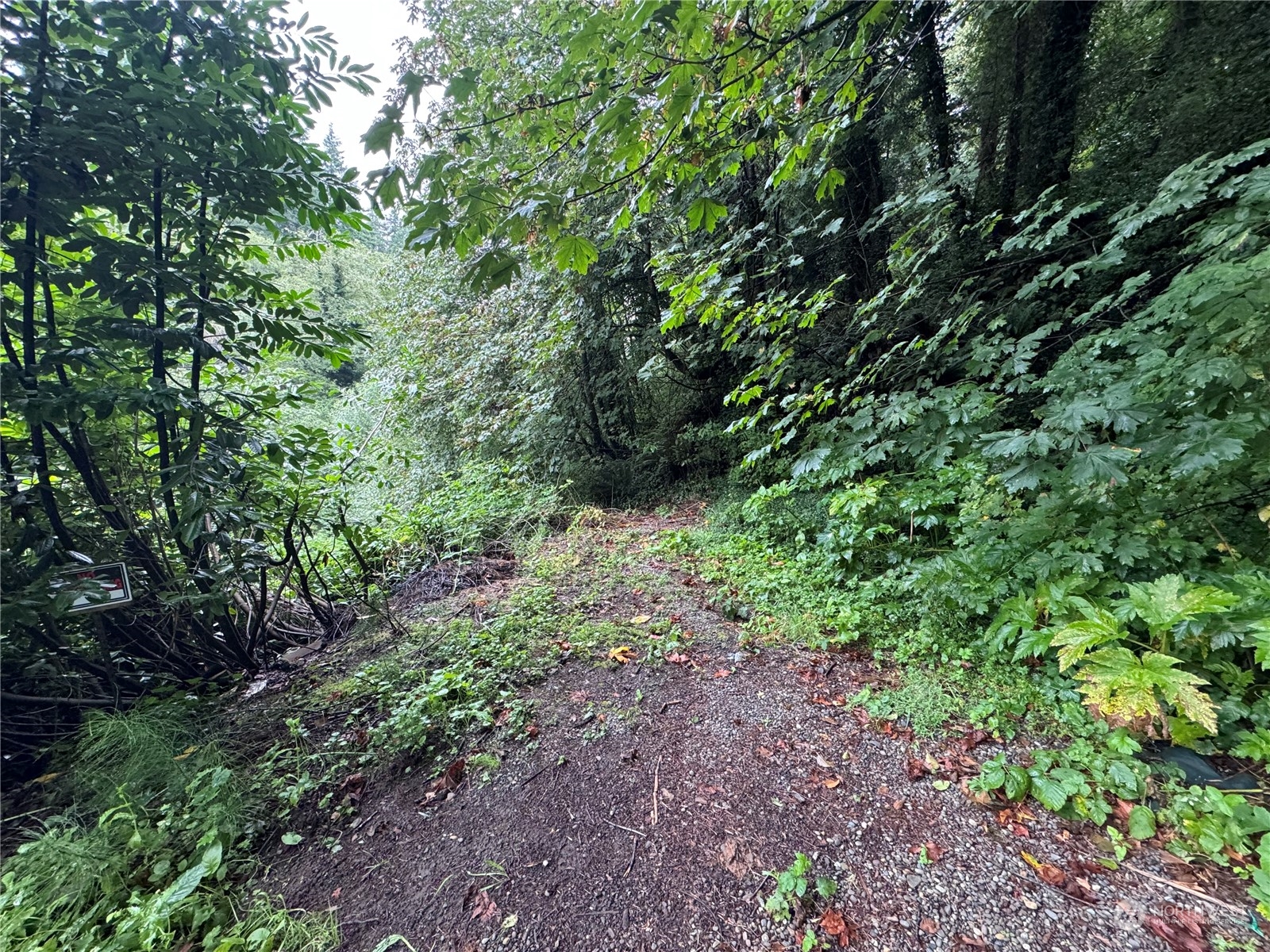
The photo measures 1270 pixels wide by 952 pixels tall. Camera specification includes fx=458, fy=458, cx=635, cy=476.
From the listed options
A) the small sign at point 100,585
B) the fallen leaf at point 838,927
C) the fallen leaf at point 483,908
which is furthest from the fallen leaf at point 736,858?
the small sign at point 100,585

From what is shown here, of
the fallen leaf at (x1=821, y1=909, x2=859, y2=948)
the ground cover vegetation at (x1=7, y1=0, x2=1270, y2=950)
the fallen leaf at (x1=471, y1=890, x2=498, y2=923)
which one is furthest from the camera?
the ground cover vegetation at (x1=7, y1=0, x2=1270, y2=950)

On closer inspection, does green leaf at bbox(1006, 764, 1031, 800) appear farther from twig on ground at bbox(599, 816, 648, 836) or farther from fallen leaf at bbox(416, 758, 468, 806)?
fallen leaf at bbox(416, 758, 468, 806)

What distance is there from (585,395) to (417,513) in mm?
2575

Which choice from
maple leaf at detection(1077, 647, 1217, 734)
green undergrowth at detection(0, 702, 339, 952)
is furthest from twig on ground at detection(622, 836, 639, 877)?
maple leaf at detection(1077, 647, 1217, 734)

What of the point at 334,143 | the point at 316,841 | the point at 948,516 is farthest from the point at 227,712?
the point at 334,143

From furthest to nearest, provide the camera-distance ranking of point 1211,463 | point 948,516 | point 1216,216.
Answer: point 948,516 → point 1216,216 → point 1211,463

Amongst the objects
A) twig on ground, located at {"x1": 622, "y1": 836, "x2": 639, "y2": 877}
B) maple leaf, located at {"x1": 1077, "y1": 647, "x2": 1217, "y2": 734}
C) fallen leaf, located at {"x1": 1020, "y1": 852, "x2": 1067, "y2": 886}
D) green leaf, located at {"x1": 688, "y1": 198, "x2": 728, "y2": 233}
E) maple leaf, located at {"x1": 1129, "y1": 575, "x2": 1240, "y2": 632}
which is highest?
green leaf, located at {"x1": 688, "y1": 198, "x2": 728, "y2": 233}

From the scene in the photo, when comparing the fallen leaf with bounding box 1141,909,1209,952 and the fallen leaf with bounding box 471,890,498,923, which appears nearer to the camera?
the fallen leaf with bounding box 1141,909,1209,952

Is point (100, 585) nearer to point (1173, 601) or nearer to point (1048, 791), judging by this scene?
point (1048, 791)

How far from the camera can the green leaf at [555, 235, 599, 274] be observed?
148 cm

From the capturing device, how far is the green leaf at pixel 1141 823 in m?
1.34

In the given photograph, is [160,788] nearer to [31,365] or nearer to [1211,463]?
[31,365]

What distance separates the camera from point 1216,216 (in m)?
2.10

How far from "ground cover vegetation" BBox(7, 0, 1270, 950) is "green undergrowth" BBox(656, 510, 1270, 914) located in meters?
0.01
